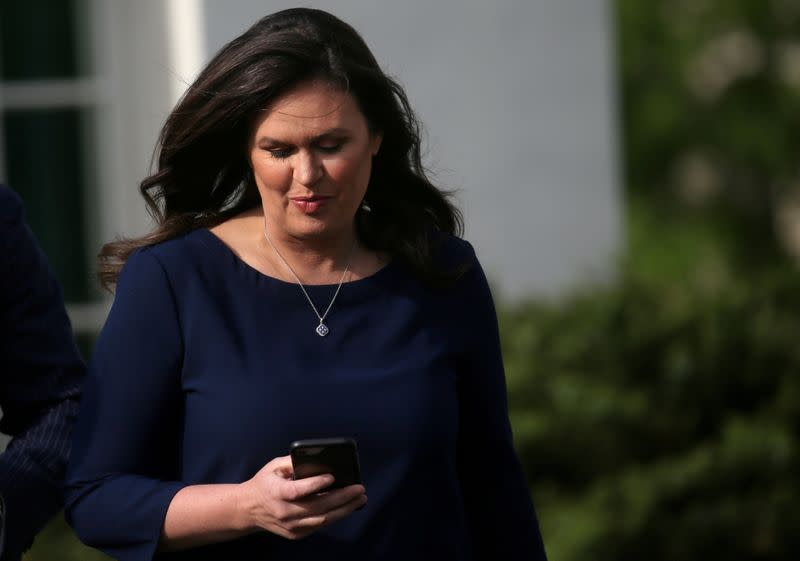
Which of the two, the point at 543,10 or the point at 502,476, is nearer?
the point at 502,476

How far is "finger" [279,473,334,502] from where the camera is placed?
238cm

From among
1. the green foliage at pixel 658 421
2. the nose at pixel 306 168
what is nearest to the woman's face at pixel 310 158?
the nose at pixel 306 168

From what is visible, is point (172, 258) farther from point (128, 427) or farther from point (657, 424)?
point (657, 424)

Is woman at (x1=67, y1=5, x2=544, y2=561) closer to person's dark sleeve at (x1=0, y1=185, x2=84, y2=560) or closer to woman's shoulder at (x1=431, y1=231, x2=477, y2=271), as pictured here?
woman's shoulder at (x1=431, y1=231, x2=477, y2=271)

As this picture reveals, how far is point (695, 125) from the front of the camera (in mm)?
15977

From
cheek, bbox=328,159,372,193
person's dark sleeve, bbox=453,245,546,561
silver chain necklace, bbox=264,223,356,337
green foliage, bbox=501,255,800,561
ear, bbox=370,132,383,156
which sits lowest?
green foliage, bbox=501,255,800,561

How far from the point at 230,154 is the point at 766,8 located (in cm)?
1319

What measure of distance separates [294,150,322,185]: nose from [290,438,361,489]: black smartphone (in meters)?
0.44

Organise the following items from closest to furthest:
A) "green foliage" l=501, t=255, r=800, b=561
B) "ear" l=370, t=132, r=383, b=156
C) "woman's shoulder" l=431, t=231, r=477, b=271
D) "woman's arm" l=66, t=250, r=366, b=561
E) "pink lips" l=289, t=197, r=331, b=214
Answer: "woman's arm" l=66, t=250, r=366, b=561
"pink lips" l=289, t=197, r=331, b=214
"ear" l=370, t=132, r=383, b=156
"woman's shoulder" l=431, t=231, r=477, b=271
"green foliage" l=501, t=255, r=800, b=561

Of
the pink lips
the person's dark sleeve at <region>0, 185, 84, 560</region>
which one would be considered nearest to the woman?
the pink lips

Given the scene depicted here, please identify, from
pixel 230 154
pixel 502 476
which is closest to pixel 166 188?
pixel 230 154

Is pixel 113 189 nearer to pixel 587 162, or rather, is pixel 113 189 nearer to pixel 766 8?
pixel 587 162

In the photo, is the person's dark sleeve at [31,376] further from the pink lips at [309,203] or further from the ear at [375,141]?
the ear at [375,141]

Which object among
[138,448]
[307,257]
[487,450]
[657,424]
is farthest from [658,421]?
[138,448]
